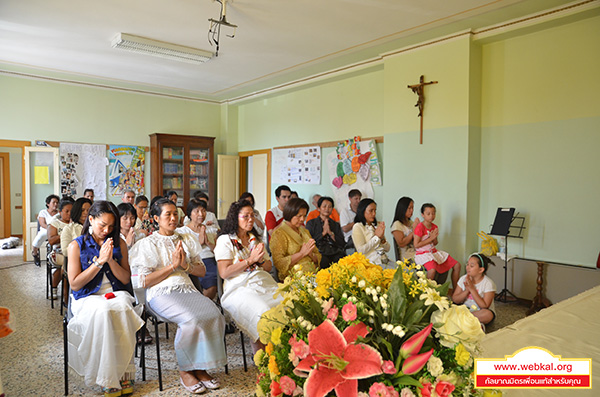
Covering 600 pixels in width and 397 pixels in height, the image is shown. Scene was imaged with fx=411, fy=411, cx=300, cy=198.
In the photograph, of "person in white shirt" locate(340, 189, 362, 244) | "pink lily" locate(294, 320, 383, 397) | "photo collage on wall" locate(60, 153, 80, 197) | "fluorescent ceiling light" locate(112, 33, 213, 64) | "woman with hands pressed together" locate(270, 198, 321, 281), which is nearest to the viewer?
"pink lily" locate(294, 320, 383, 397)

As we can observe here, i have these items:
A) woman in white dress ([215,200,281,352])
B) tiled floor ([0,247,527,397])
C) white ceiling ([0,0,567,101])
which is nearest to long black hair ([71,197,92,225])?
tiled floor ([0,247,527,397])

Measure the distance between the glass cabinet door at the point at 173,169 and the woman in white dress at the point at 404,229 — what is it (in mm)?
5095

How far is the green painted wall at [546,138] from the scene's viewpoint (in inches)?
176

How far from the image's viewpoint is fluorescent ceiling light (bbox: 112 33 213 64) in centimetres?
531

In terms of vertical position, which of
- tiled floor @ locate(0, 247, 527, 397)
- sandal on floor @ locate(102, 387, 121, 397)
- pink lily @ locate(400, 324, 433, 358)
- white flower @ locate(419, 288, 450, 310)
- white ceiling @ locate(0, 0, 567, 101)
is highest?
white ceiling @ locate(0, 0, 567, 101)

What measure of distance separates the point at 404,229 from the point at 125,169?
578 cm

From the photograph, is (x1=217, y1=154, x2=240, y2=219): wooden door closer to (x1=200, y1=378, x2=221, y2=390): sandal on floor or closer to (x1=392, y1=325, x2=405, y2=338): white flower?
(x1=200, y1=378, x2=221, y2=390): sandal on floor

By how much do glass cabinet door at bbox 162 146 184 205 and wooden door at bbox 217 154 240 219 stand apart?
80cm

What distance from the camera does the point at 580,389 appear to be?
113 centimetres

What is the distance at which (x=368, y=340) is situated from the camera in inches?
35.9

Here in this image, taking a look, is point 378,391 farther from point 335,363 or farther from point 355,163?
point 355,163

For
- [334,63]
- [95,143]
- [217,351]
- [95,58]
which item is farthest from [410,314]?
[95,143]

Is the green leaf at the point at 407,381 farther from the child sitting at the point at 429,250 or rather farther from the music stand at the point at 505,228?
the music stand at the point at 505,228

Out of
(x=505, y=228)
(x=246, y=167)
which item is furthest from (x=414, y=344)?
(x=246, y=167)
